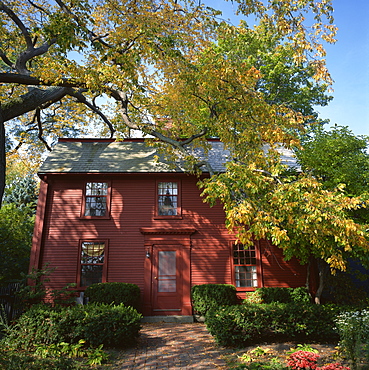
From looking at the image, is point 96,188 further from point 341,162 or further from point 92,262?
point 341,162

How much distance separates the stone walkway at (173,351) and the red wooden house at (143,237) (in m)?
2.51

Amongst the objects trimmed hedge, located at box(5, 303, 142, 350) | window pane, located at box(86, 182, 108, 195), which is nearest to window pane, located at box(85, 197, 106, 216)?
window pane, located at box(86, 182, 108, 195)

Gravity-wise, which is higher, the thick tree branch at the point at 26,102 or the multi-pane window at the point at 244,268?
the thick tree branch at the point at 26,102

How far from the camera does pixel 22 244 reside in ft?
49.5

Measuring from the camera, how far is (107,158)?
14422mm

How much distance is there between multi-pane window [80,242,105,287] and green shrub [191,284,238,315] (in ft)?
12.8

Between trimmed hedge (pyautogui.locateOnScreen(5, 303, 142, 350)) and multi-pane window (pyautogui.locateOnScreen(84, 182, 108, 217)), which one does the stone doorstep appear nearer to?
trimmed hedge (pyautogui.locateOnScreen(5, 303, 142, 350))

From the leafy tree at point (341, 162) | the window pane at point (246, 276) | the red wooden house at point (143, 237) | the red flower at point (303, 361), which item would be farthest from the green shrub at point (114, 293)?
the leafy tree at point (341, 162)

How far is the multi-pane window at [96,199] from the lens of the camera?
534 inches

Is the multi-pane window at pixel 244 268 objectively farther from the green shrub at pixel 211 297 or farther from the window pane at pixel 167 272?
the window pane at pixel 167 272

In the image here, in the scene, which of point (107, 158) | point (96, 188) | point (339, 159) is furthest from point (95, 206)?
point (339, 159)

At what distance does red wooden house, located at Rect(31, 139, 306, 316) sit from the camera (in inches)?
501

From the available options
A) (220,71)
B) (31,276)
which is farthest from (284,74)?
(31,276)

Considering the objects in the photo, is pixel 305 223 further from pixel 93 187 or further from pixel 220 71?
pixel 93 187
